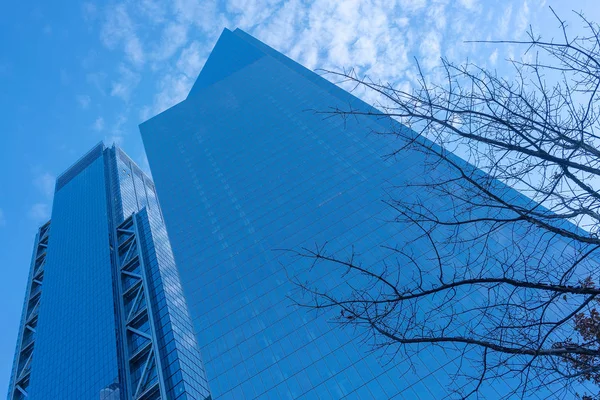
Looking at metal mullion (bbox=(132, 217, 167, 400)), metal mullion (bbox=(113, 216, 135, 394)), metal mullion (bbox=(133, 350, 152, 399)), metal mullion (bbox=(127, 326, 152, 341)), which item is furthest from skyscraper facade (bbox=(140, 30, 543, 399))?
metal mullion (bbox=(113, 216, 135, 394))

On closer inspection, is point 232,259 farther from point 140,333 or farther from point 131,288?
point 131,288

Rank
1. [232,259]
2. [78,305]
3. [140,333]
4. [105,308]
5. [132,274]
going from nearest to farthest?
[232,259], [140,333], [105,308], [78,305], [132,274]

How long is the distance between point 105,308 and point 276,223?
27.1 m

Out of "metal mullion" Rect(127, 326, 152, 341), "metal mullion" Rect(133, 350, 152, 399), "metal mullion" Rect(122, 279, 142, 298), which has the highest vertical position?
"metal mullion" Rect(122, 279, 142, 298)

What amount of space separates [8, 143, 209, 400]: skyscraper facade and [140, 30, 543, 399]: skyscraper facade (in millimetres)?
10922

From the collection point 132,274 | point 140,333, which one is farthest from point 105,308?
point 132,274

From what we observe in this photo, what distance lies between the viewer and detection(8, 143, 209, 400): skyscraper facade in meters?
44.5

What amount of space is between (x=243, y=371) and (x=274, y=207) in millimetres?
16081

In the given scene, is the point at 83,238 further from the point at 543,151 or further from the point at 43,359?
the point at 543,151

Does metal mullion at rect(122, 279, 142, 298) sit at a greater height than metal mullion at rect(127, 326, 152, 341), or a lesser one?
greater

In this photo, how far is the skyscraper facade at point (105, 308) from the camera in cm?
4447

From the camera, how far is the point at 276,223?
3978 centimetres

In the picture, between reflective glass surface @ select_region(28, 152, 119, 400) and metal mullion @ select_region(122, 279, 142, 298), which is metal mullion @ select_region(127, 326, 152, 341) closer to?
reflective glass surface @ select_region(28, 152, 119, 400)

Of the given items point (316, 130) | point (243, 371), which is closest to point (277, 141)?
point (316, 130)
